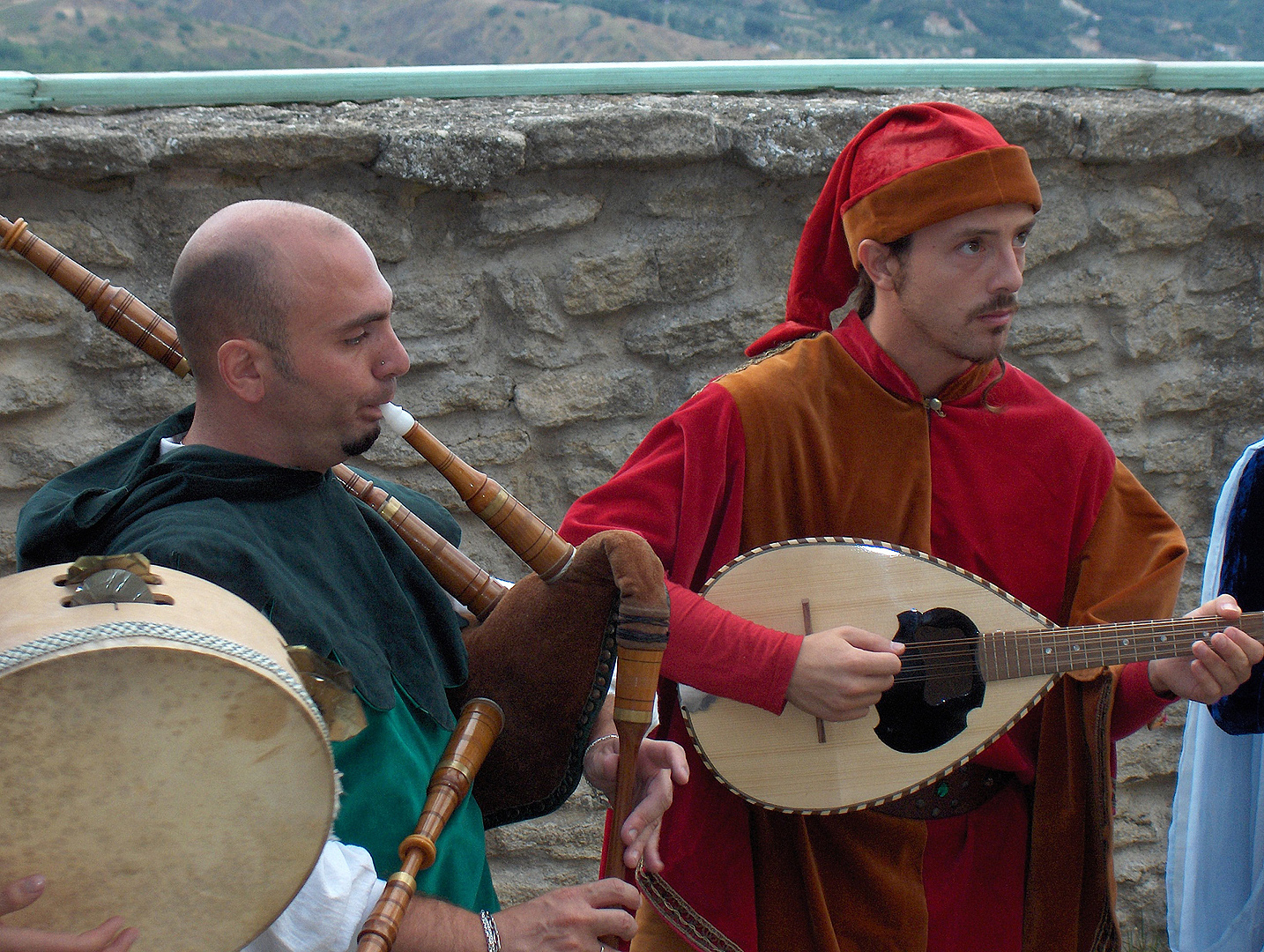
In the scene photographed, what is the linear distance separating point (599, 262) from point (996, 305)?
1169 millimetres

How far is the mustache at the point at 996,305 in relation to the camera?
85.1 inches

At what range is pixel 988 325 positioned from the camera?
86.0 inches

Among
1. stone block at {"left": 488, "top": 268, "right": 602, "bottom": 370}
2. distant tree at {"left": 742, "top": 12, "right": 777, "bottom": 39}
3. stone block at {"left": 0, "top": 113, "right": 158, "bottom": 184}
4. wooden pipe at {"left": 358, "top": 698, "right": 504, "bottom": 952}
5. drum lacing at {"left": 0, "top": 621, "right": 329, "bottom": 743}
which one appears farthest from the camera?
distant tree at {"left": 742, "top": 12, "right": 777, "bottom": 39}

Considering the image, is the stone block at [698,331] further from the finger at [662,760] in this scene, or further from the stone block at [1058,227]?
the finger at [662,760]

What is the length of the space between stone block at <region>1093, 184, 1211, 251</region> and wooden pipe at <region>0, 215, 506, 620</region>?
234 cm

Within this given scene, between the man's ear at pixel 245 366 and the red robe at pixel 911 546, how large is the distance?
0.76 metres

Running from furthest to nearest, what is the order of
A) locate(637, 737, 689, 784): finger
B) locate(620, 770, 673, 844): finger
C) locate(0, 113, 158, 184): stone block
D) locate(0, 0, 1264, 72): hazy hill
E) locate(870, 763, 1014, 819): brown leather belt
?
locate(0, 0, 1264, 72): hazy hill
locate(0, 113, 158, 184): stone block
locate(870, 763, 1014, 819): brown leather belt
locate(637, 737, 689, 784): finger
locate(620, 770, 673, 844): finger

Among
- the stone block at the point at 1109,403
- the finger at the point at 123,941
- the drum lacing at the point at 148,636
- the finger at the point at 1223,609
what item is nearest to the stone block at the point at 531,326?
the stone block at the point at 1109,403

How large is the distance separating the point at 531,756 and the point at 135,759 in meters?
0.77

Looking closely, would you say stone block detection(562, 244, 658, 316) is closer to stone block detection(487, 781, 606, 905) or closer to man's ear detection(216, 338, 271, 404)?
stone block detection(487, 781, 606, 905)

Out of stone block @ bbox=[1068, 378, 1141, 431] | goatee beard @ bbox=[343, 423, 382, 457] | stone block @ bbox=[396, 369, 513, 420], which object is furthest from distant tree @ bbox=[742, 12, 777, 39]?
goatee beard @ bbox=[343, 423, 382, 457]

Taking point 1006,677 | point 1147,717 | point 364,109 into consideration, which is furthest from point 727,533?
point 364,109

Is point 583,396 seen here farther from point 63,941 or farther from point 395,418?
point 63,941

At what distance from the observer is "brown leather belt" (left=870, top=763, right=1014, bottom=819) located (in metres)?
2.20
